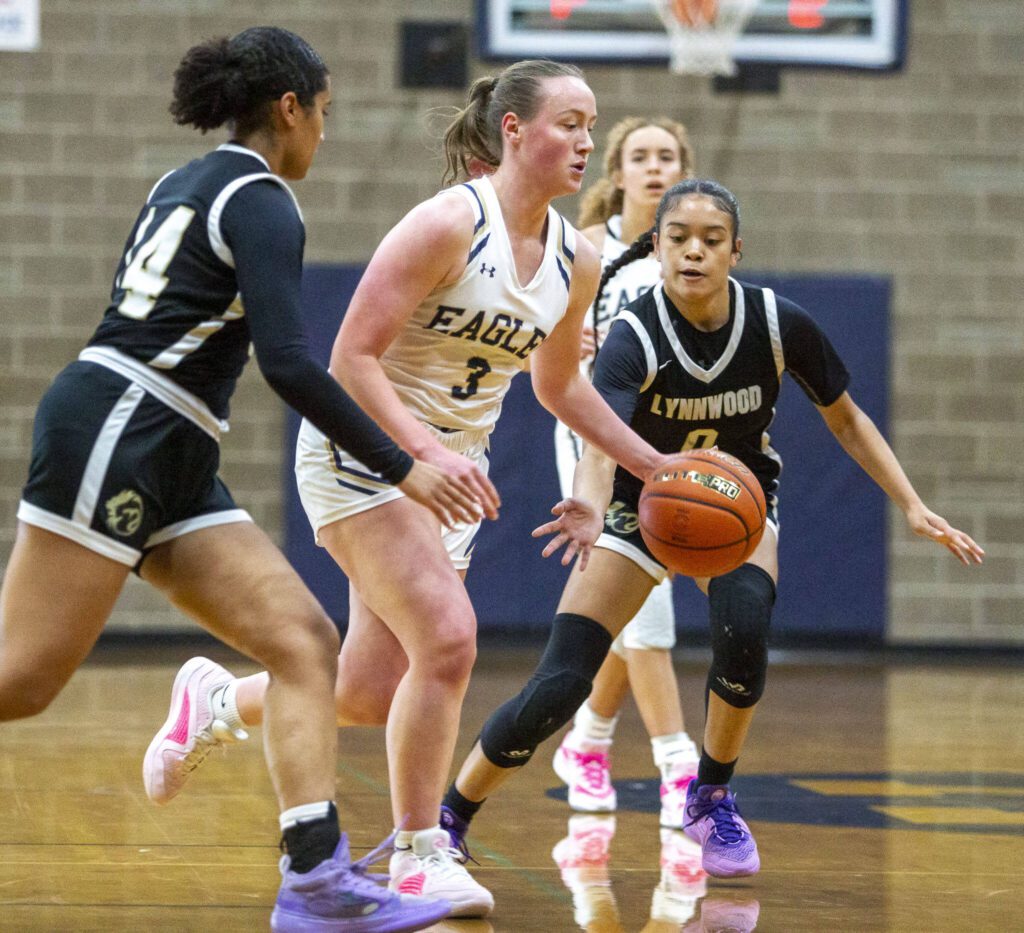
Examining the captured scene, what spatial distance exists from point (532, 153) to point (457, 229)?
284 millimetres

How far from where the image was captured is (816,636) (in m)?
9.12

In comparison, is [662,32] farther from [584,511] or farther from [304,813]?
[304,813]

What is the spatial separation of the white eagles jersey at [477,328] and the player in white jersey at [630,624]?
105 cm

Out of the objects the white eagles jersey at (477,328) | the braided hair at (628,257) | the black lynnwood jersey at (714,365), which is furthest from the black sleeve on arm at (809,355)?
the white eagles jersey at (477,328)

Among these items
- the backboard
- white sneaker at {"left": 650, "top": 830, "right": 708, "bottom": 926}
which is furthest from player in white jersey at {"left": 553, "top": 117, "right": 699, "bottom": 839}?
the backboard

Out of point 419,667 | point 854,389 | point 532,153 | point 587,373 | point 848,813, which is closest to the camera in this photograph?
point 419,667

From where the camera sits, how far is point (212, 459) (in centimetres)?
294

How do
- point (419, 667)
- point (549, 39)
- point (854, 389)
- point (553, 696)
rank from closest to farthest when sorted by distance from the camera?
point (419, 667) → point (553, 696) → point (549, 39) → point (854, 389)

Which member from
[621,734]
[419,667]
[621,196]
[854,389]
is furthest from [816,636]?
[419,667]

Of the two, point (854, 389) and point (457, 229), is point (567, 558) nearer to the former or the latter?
point (457, 229)

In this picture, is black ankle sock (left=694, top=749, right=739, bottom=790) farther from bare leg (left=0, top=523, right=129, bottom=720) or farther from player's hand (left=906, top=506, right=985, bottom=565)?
bare leg (left=0, top=523, right=129, bottom=720)

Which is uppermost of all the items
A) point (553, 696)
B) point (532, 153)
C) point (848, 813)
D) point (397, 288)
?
point (532, 153)

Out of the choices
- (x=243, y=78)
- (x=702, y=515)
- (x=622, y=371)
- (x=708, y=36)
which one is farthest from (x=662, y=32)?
(x=243, y=78)

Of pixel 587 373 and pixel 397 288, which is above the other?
pixel 397 288
